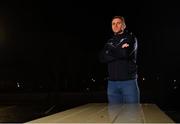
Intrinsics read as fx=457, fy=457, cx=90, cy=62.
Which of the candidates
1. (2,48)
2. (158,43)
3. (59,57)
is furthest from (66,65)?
(158,43)

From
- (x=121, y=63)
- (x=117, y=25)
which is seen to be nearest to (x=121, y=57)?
(x=121, y=63)

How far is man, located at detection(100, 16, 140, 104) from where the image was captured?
205 inches

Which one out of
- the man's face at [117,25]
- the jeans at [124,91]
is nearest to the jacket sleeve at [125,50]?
the man's face at [117,25]

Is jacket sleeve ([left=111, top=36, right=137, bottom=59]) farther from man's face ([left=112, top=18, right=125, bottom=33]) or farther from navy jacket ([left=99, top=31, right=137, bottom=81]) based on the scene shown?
man's face ([left=112, top=18, right=125, bottom=33])

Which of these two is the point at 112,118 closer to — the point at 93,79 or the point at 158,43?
the point at 158,43

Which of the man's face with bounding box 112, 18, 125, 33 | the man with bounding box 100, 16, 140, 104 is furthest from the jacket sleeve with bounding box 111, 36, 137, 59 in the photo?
the man's face with bounding box 112, 18, 125, 33

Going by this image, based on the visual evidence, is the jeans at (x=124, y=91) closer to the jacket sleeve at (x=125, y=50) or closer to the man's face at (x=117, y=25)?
the jacket sleeve at (x=125, y=50)

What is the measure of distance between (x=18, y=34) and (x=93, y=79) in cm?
1509

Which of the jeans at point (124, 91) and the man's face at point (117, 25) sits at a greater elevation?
the man's face at point (117, 25)

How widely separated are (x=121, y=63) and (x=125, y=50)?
169 mm

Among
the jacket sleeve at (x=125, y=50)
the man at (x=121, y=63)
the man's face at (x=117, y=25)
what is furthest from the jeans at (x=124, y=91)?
the man's face at (x=117, y=25)

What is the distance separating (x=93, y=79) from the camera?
4888 centimetres

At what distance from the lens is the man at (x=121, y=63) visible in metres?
5.21

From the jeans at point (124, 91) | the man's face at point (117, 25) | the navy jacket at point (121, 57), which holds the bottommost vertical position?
the jeans at point (124, 91)
